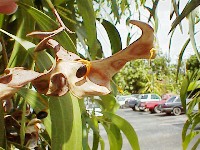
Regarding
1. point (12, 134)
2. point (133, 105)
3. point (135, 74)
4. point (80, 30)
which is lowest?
point (133, 105)

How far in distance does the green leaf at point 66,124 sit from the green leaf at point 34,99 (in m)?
0.07

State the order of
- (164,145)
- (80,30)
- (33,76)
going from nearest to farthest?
(33,76) → (80,30) → (164,145)

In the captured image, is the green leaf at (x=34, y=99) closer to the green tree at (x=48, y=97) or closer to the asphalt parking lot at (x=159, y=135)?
the green tree at (x=48, y=97)

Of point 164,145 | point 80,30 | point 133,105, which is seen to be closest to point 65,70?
point 80,30

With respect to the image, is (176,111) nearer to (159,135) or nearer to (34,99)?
(159,135)

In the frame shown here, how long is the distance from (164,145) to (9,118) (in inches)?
216

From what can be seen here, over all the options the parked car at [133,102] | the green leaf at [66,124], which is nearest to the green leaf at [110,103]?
the green leaf at [66,124]

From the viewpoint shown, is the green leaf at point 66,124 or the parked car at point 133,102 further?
the parked car at point 133,102

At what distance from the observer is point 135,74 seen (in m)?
13.5

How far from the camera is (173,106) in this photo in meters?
8.87

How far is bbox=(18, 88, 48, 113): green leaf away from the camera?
1.09 feet

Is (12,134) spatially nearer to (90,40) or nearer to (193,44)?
(90,40)

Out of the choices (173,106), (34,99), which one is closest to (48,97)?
(34,99)

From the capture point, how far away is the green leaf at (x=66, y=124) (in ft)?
0.81
